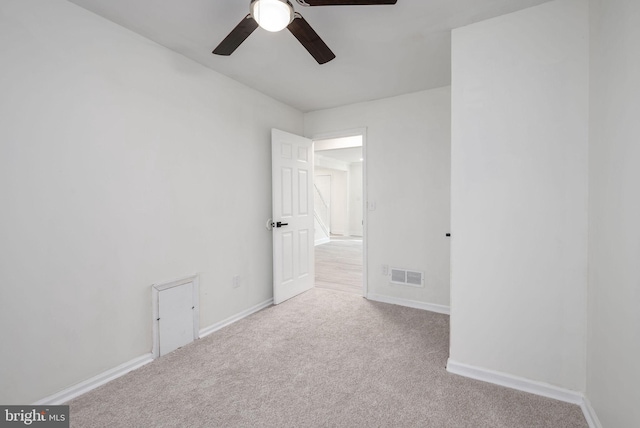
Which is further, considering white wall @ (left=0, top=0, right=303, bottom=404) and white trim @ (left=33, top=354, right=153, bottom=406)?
white trim @ (left=33, top=354, right=153, bottom=406)

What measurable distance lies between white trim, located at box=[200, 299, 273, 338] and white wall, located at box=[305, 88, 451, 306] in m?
1.34

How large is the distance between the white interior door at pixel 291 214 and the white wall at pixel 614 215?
8.87 ft

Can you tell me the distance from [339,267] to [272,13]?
4378 millimetres

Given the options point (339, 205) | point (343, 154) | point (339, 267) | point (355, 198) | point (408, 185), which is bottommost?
point (339, 267)

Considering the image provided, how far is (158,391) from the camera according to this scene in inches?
72.6

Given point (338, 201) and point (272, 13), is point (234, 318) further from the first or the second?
point (338, 201)

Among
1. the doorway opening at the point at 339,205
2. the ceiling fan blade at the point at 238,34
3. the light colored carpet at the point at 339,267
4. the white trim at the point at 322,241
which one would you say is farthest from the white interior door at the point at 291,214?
the white trim at the point at 322,241

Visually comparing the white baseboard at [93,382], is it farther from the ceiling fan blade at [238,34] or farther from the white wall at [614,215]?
the white wall at [614,215]

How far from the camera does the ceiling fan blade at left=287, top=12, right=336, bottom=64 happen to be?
1550 mm

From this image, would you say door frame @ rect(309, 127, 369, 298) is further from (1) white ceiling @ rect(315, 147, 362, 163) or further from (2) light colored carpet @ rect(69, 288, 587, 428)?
(1) white ceiling @ rect(315, 147, 362, 163)

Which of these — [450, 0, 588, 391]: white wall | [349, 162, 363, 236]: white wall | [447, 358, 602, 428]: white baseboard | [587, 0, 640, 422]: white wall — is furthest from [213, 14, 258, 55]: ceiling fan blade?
[349, 162, 363, 236]: white wall

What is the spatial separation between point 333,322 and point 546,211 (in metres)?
2.04

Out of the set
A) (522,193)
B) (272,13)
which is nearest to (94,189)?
(272,13)

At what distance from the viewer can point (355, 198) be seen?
9.73 metres
